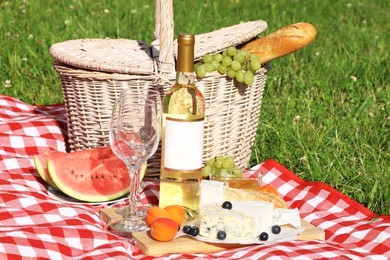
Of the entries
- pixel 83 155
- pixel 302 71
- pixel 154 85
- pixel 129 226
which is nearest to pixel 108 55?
pixel 154 85

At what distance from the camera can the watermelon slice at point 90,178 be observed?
3598mm

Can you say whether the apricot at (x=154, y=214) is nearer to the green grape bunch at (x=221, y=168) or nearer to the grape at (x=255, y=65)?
the green grape bunch at (x=221, y=168)

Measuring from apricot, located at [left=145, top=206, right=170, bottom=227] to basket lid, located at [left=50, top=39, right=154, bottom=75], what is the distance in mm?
705

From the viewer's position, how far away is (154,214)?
3211mm

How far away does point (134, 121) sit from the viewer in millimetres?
3205

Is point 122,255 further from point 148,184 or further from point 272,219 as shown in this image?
point 148,184

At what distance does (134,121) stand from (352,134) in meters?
1.60

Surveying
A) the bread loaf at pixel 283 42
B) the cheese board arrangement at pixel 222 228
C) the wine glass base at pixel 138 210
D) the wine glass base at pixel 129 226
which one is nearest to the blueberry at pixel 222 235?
the cheese board arrangement at pixel 222 228

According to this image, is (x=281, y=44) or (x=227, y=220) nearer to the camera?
(x=227, y=220)

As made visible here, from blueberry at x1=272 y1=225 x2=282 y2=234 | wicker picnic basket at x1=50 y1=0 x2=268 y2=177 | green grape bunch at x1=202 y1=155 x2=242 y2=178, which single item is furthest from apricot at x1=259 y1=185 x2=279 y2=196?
blueberry at x1=272 y1=225 x2=282 y2=234

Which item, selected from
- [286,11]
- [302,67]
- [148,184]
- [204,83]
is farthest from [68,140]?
[286,11]

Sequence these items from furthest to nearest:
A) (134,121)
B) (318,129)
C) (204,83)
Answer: (318,129) < (204,83) < (134,121)

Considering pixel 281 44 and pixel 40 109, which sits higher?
pixel 281 44

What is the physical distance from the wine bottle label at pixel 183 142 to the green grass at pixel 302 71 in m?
0.93
